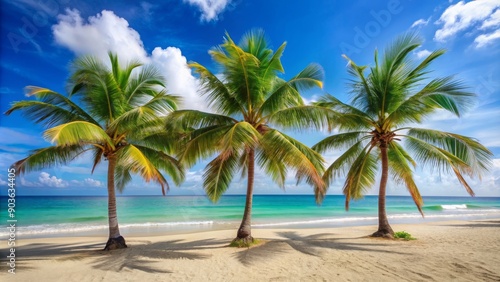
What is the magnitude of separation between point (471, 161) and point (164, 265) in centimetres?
959

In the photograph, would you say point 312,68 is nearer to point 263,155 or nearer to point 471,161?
point 263,155

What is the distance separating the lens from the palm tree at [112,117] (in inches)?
318

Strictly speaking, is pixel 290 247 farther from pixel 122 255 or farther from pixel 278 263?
pixel 122 255

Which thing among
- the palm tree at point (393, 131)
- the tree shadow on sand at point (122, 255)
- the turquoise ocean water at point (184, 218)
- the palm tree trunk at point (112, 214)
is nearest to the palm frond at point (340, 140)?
the palm tree at point (393, 131)

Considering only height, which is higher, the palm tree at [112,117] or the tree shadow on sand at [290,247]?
the palm tree at [112,117]

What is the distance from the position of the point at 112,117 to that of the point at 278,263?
272 inches

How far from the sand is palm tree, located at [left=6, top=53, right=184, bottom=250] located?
6.43 feet

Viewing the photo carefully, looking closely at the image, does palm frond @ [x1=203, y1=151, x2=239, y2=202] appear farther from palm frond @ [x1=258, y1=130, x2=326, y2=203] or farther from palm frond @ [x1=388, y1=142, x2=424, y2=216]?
palm frond @ [x1=388, y1=142, x2=424, y2=216]

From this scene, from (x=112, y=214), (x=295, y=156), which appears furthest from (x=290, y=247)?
(x=112, y=214)

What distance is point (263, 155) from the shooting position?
371 inches

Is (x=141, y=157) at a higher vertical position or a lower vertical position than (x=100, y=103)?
lower

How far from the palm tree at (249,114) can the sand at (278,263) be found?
1764 mm

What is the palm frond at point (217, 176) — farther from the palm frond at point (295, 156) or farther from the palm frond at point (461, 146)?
the palm frond at point (461, 146)

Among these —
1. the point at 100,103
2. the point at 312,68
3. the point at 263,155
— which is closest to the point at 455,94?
the point at 312,68
